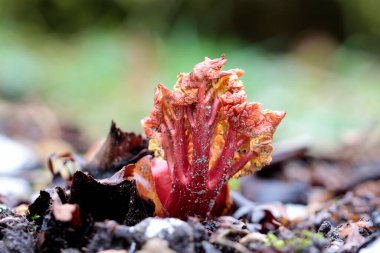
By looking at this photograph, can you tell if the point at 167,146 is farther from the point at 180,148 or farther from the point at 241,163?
the point at 241,163

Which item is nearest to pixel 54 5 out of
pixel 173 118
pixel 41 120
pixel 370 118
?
pixel 41 120

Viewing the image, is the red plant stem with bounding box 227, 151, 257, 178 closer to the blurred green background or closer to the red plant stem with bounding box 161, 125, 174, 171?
the red plant stem with bounding box 161, 125, 174, 171

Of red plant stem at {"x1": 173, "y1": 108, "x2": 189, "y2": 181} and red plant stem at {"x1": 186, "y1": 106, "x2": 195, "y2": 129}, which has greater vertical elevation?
red plant stem at {"x1": 186, "y1": 106, "x2": 195, "y2": 129}

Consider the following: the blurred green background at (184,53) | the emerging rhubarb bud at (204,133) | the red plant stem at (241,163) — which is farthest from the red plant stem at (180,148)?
the blurred green background at (184,53)

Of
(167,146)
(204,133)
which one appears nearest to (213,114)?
(204,133)

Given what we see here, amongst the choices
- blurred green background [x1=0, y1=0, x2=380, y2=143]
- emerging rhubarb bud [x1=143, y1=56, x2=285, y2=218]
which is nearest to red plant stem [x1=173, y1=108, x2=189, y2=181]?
emerging rhubarb bud [x1=143, y1=56, x2=285, y2=218]

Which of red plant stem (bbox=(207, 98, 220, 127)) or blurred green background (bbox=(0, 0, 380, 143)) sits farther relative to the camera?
blurred green background (bbox=(0, 0, 380, 143))

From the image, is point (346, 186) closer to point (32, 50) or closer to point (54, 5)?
point (32, 50)
